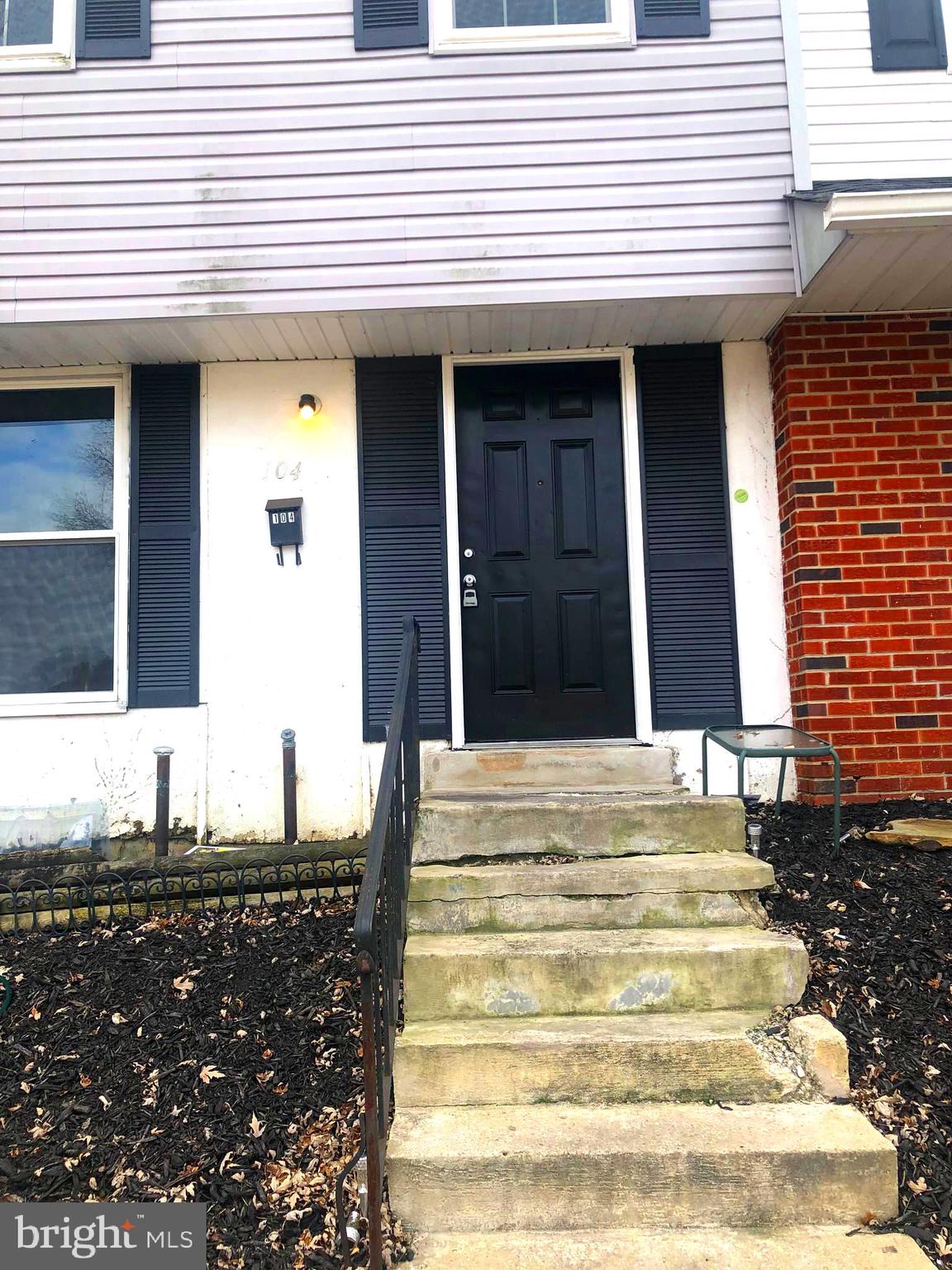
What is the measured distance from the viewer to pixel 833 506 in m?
4.14

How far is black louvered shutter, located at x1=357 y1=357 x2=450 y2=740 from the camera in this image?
4.31 m

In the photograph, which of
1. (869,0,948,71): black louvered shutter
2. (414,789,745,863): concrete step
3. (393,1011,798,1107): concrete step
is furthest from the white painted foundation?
(393,1011,798,1107): concrete step

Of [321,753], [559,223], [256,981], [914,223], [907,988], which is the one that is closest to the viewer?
[907,988]

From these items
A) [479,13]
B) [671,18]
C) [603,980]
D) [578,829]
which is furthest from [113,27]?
[603,980]

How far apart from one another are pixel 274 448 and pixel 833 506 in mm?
2848

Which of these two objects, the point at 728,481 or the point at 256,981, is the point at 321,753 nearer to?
the point at 256,981

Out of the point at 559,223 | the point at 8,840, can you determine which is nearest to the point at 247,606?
the point at 8,840

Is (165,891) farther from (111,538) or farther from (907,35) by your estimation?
(907,35)

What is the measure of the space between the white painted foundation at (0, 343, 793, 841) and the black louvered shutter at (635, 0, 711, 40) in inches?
58.6

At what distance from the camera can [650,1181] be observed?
201 centimetres

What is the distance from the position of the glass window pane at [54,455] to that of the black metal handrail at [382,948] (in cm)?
250

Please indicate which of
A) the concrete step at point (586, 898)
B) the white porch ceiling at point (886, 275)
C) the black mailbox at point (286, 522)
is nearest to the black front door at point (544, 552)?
the black mailbox at point (286, 522)

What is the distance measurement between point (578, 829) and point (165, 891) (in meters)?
1.69

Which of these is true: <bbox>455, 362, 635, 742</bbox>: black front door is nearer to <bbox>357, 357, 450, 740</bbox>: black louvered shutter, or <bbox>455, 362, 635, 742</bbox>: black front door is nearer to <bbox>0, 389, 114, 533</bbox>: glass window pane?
<bbox>357, 357, 450, 740</bbox>: black louvered shutter
